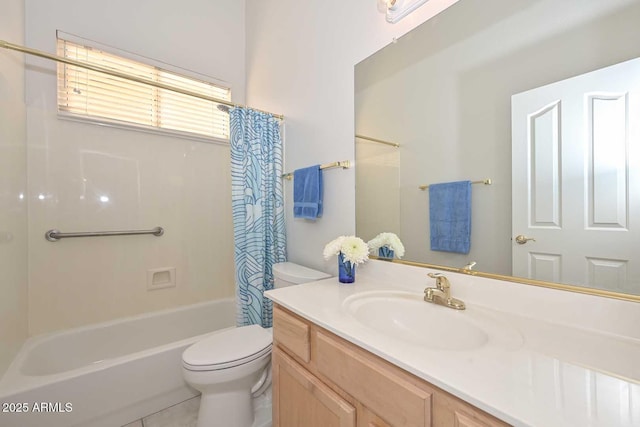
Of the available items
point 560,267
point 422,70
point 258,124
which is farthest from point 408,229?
point 258,124

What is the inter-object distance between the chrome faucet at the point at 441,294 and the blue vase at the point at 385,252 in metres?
0.28

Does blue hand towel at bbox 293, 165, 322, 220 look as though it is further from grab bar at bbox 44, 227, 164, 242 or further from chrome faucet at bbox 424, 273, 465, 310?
grab bar at bbox 44, 227, 164, 242

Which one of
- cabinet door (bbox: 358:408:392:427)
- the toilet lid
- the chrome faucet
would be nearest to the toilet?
the toilet lid

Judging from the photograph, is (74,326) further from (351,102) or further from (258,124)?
(351,102)

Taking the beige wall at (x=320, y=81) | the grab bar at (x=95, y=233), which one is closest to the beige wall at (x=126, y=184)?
the grab bar at (x=95, y=233)

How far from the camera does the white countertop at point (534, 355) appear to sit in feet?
1.41

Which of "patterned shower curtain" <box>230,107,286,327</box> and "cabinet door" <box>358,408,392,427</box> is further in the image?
"patterned shower curtain" <box>230,107,286,327</box>

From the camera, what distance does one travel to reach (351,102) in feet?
4.69

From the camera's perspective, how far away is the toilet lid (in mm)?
1183

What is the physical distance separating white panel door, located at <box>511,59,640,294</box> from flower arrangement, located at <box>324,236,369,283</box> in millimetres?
555

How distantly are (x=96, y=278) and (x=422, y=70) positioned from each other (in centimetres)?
241

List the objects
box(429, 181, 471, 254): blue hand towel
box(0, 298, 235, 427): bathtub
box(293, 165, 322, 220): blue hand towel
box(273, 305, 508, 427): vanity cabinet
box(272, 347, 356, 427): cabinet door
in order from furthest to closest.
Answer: box(293, 165, 322, 220): blue hand towel → box(0, 298, 235, 427): bathtub → box(429, 181, 471, 254): blue hand towel → box(272, 347, 356, 427): cabinet door → box(273, 305, 508, 427): vanity cabinet

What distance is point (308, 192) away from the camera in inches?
64.6

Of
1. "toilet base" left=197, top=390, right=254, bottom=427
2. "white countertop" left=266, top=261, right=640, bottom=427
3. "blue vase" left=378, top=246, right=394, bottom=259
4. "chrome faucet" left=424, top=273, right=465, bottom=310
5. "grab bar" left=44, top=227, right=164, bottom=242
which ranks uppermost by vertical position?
"grab bar" left=44, top=227, right=164, bottom=242
